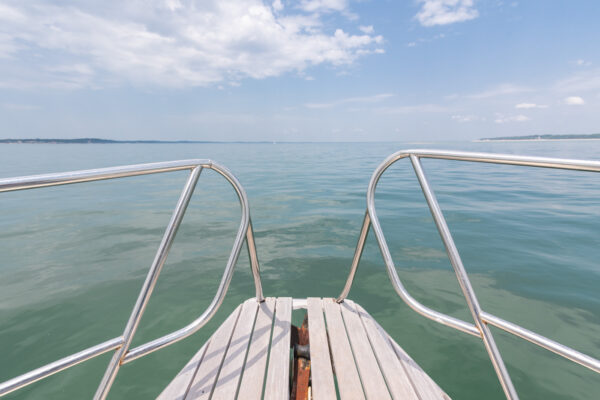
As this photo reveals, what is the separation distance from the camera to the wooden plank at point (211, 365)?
126 cm

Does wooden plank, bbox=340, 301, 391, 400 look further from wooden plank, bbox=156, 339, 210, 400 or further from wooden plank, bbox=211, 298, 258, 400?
wooden plank, bbox=156, 339, 210, 400

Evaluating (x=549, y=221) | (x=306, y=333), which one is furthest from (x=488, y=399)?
(x=549, y=221)

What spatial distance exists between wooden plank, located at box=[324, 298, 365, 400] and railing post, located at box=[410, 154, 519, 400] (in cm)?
56

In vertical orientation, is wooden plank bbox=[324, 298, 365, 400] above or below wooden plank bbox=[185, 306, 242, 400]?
below

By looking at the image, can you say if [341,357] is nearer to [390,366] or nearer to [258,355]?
[390,366]

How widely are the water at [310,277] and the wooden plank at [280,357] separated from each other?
1091mm

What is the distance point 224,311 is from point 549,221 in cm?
621

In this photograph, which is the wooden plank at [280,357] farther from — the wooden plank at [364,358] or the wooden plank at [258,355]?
the wooden plank at [364,358]

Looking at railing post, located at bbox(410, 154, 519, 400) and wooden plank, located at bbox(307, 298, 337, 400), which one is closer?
railing post, located at bbox(410, 154, 519, 400)

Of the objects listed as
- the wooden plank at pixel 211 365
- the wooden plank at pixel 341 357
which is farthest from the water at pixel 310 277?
the wooden plank at pixel 341 357

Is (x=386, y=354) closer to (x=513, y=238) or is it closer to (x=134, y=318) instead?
(x=134, y=318)

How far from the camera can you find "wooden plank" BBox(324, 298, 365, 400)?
128 centimetres

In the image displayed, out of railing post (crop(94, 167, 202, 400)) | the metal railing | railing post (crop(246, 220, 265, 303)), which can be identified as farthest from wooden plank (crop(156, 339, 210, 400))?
the metal railing

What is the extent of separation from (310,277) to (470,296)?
261 cm
